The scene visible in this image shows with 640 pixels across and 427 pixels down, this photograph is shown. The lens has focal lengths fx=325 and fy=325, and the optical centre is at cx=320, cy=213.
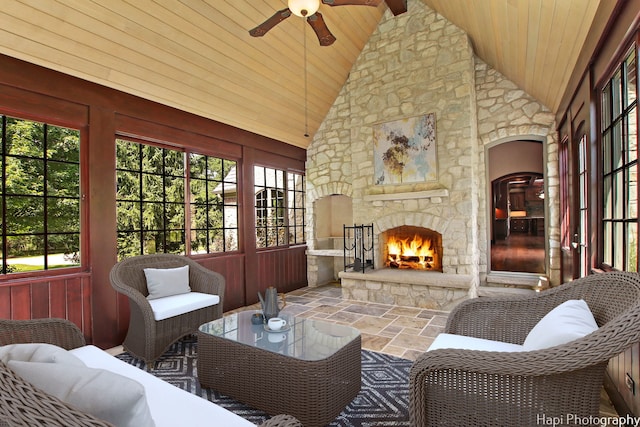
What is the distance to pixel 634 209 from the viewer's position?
6.66ft

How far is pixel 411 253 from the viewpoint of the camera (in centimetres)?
568

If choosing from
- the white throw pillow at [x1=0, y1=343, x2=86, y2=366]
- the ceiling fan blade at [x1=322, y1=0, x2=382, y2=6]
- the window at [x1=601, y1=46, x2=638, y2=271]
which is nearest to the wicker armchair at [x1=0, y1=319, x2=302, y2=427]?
the white throw pillow at [x1=0, y1=343, x2=86, y2=366]

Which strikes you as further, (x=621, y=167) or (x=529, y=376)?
(x=621, y=167)

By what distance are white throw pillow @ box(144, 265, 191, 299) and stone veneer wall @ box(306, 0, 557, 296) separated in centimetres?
307

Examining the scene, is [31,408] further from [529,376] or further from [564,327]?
[564,327]

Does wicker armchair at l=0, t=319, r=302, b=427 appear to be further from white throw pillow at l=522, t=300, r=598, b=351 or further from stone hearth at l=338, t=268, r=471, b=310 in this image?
stone hearth at l=338, t=268, r=471, b=310

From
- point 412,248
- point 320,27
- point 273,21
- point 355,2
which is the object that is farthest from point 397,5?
point 412,248

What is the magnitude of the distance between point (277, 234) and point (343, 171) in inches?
68.0

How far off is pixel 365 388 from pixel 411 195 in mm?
3258

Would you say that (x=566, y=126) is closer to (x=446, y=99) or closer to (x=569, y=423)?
(x=446, y=99)

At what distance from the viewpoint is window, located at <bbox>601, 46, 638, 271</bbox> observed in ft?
6.64

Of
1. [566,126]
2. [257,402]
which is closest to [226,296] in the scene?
[257,402]

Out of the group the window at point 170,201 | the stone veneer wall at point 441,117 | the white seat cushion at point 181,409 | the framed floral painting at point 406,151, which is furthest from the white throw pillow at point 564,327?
the window at point 170,201

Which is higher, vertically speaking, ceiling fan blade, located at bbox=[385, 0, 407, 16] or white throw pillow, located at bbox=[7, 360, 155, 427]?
ceiling fan blade, located at bbox=[385, 0, 407, 16]
